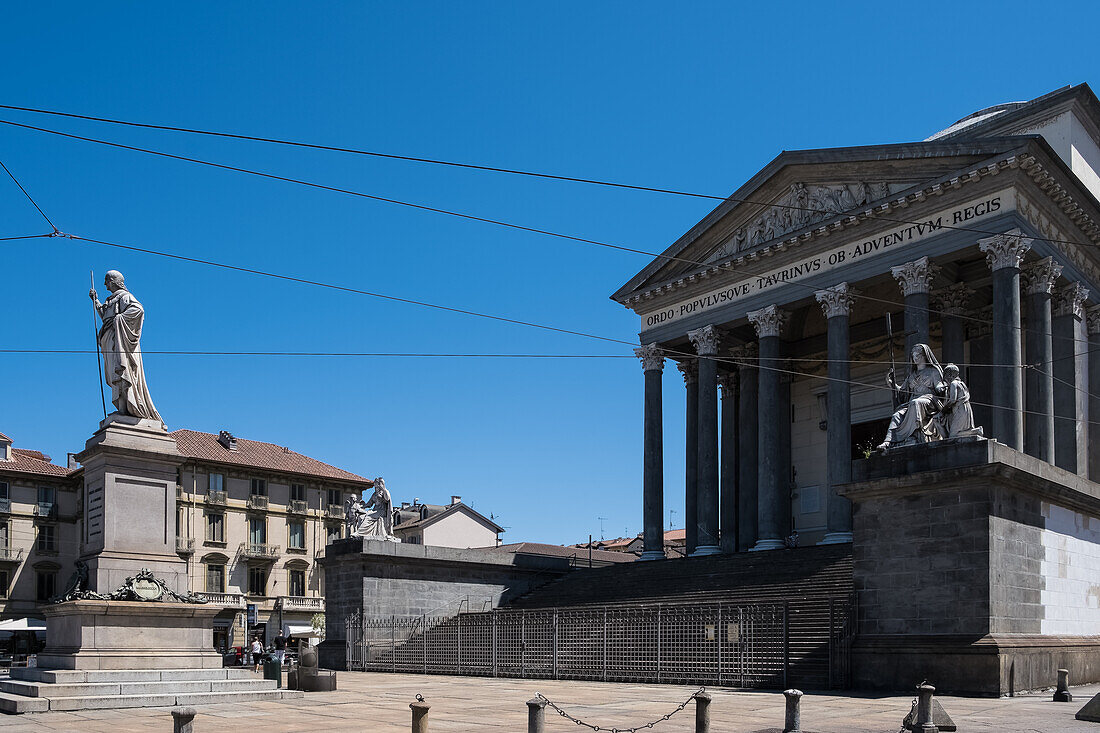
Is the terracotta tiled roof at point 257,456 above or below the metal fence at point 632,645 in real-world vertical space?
above

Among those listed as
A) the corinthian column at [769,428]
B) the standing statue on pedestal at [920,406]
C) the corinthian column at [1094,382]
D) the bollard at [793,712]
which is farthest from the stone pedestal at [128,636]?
the corinthian column at [1094,382]

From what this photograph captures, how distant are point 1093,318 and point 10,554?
58.9 metres

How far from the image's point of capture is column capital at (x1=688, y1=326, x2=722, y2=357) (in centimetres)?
3756

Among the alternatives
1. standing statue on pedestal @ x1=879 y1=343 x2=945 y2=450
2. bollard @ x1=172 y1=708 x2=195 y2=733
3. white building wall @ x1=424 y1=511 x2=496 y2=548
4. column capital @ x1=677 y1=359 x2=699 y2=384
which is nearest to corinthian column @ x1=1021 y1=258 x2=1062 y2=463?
standing statue on pedestal @ x1=879 y1=343 x2=945 y2=450

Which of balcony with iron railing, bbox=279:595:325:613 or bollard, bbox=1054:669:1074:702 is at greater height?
bollard, bbox=1054:669:1074:702

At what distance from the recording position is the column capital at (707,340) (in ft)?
123

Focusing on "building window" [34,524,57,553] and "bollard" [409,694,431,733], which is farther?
"building window" [34,524,57,553]

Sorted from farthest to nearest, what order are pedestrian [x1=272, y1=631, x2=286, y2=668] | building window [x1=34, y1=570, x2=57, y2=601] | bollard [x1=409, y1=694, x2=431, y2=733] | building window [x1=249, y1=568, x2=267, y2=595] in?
building window [x1=249, y1=568, x2=267, y2=595], building window [x1=34, y1=570, x2=57, y2=601], pedestrian [x1=272, y1=631, x2=286, y2=668], bollard [x1=409, y1=694, x2=431, y2=733]

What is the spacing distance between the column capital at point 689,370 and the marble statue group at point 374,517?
43.1 ft

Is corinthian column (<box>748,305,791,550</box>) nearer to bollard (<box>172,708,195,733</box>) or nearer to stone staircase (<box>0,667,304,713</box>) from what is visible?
stone staircase (<box>0,667,304,713</box>)

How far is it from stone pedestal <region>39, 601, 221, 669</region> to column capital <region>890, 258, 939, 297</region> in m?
22.5

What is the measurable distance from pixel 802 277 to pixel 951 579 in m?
18.6

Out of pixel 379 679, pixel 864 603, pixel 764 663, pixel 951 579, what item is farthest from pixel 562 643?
pixel 951 579

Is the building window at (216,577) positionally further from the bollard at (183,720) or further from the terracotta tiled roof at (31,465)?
the bollard at (183,720)
